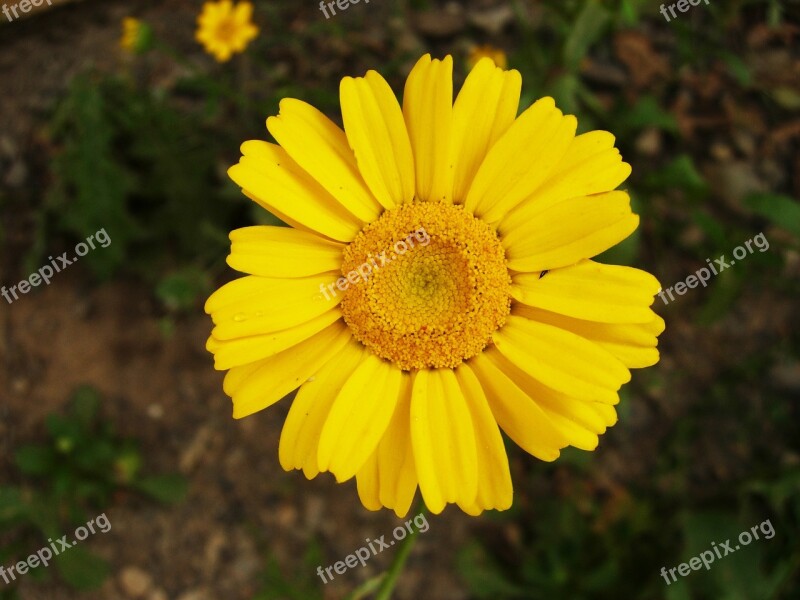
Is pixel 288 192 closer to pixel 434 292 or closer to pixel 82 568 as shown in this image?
pixel 434 292

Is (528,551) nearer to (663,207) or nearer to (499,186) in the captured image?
(663,207)

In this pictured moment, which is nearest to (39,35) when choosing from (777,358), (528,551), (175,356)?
(175,356)

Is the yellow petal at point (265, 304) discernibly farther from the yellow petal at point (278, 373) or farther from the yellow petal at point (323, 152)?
the yellow petal at point (323, 152)

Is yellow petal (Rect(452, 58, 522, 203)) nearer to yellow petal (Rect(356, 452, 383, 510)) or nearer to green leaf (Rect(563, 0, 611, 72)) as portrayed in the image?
yellow petal (Rect(356, 452, 383, 510))

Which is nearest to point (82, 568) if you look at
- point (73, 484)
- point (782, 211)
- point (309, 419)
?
point (73, 484)

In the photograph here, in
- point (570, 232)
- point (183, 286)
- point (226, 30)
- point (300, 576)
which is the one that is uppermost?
point (226, 30)

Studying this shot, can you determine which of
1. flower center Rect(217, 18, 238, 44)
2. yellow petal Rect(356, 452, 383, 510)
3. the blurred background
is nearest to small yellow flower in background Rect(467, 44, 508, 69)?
the blurred background
